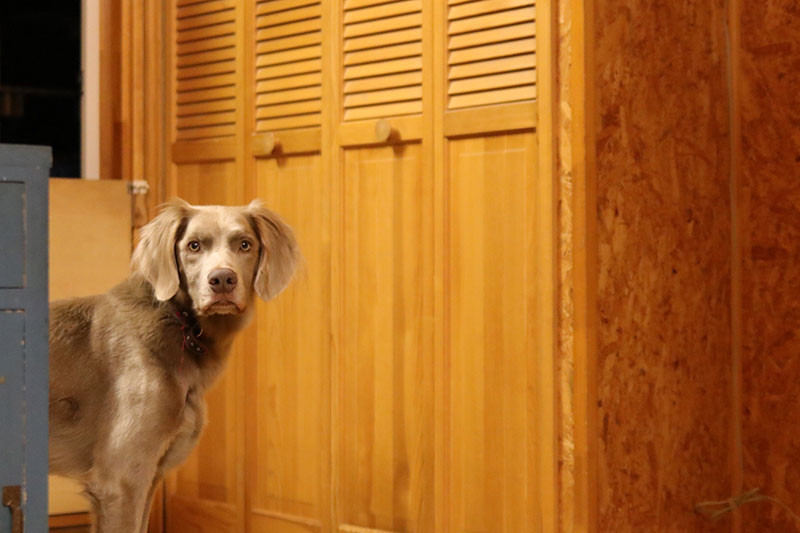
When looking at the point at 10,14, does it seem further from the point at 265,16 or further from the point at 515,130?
the point at 515,130

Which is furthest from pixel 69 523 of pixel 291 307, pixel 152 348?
pixel 152 348

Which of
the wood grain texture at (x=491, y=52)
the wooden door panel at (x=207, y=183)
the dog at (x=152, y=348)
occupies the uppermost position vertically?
the wood grain texture at (x=491, y=52)

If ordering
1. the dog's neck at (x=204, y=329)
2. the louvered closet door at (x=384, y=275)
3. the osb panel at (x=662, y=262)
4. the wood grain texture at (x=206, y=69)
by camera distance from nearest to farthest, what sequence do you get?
1. the dog's neck at (x=204, y=329)
2. the osb panel at (x=662, y=262)
3. the louvered closet door at (x=384, y=275)
4. the wood grain texture at (x=206, y=69)

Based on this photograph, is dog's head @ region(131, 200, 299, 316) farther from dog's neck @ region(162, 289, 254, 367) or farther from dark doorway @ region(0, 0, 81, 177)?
dark doorway @ region(0, 0, 81, 177)

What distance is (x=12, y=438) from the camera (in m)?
1.76

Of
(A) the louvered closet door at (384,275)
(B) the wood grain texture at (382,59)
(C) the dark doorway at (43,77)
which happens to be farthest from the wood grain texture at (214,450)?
(C) the dark doorway at (43,77)

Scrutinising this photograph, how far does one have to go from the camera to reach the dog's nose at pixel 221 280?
2.31 m

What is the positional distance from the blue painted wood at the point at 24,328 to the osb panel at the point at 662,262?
1353 mm

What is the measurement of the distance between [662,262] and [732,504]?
767mm

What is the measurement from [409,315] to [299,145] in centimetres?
67

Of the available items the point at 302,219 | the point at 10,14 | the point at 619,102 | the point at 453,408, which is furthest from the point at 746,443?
the point at 10,14

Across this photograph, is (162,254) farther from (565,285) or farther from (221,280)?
(565,285)

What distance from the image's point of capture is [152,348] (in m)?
2.37

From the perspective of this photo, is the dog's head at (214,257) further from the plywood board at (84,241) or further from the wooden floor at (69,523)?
the wooden floor at (69,523)
